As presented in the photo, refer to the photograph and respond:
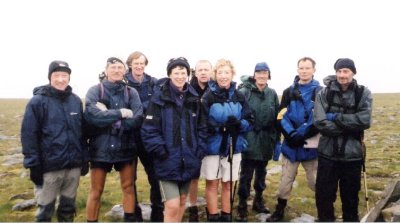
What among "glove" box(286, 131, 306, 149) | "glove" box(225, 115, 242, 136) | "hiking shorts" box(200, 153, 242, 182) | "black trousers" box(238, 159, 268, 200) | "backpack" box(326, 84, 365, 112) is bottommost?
"black trousers" box(238, 159, 268, 200)

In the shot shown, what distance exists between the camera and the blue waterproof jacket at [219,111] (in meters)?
8.82

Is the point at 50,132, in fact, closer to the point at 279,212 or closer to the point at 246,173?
the point at 246,173

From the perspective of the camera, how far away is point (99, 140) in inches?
328

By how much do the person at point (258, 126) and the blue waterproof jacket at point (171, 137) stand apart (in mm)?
2520

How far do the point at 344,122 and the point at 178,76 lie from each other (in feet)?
12.3

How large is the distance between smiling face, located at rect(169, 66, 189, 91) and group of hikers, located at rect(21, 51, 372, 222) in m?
0.02

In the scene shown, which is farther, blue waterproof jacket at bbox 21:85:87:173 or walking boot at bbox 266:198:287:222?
walking boot at bbox 266:198:287:222

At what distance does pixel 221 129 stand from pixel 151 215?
9.91 feet

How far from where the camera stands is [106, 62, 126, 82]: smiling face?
337 inches

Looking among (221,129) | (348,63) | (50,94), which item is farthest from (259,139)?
(50,94)

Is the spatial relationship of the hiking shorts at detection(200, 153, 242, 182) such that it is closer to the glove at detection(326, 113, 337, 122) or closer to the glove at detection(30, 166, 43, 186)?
the glove at detection(326, 113, 337, 122)

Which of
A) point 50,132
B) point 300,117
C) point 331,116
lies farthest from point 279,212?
point 50,132

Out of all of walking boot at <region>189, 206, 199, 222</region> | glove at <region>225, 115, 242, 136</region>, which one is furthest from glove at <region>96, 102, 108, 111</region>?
walking boot at <region>189, 206, 199, 222</region>

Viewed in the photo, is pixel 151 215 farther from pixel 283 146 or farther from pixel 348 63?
pixel 348 63
